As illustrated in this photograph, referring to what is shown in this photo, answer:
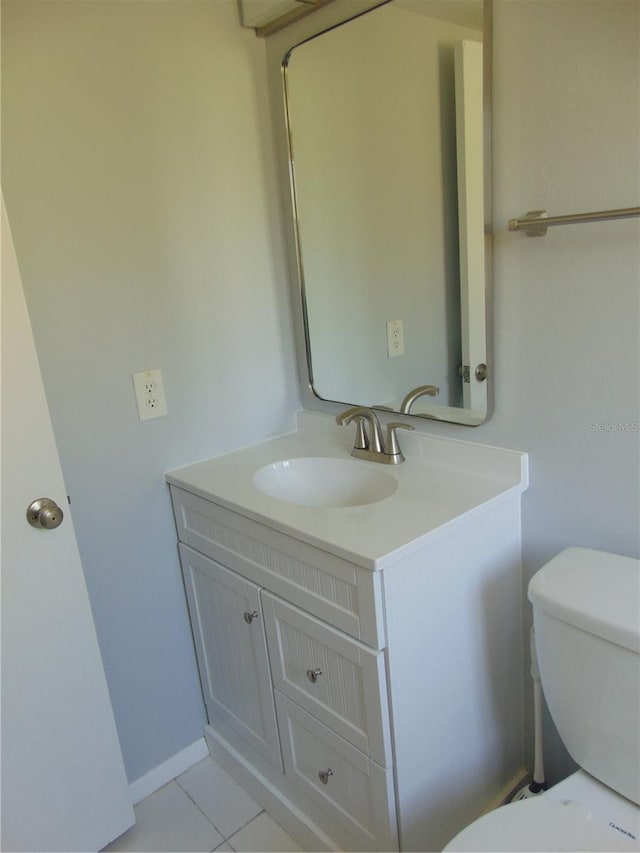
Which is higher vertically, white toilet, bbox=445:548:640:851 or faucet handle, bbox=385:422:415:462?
faucet handle, bbox=385:422:415:462

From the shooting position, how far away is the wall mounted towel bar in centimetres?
105

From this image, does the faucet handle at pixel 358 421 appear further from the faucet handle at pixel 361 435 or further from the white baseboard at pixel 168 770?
the white baseboard at pixel 168 770

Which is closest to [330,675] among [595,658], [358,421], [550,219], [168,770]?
[595,658]

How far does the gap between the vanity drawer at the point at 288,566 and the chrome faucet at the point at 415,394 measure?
1.59 feet

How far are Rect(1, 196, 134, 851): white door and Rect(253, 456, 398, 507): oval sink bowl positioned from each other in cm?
51

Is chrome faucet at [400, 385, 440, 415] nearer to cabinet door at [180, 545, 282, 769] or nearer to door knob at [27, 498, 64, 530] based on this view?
cabinet door at [180, 545, 282, 769]

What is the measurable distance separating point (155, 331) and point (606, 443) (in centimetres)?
107

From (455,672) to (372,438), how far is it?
0.59 m

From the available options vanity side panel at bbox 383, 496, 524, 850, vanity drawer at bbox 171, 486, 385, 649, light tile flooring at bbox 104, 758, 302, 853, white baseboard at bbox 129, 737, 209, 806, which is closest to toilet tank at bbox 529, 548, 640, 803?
vanity side panel at bbox 383, 496, 524, 850

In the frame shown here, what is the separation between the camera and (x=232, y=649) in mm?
1608

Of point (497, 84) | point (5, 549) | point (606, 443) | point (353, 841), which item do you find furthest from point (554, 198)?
point (353, 841)

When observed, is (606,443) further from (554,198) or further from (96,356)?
(96,356)

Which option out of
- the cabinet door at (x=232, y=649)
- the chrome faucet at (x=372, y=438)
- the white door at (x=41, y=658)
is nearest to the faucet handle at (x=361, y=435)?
the chrome faucet at (x=372, y=438)

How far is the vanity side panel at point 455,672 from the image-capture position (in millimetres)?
1203
